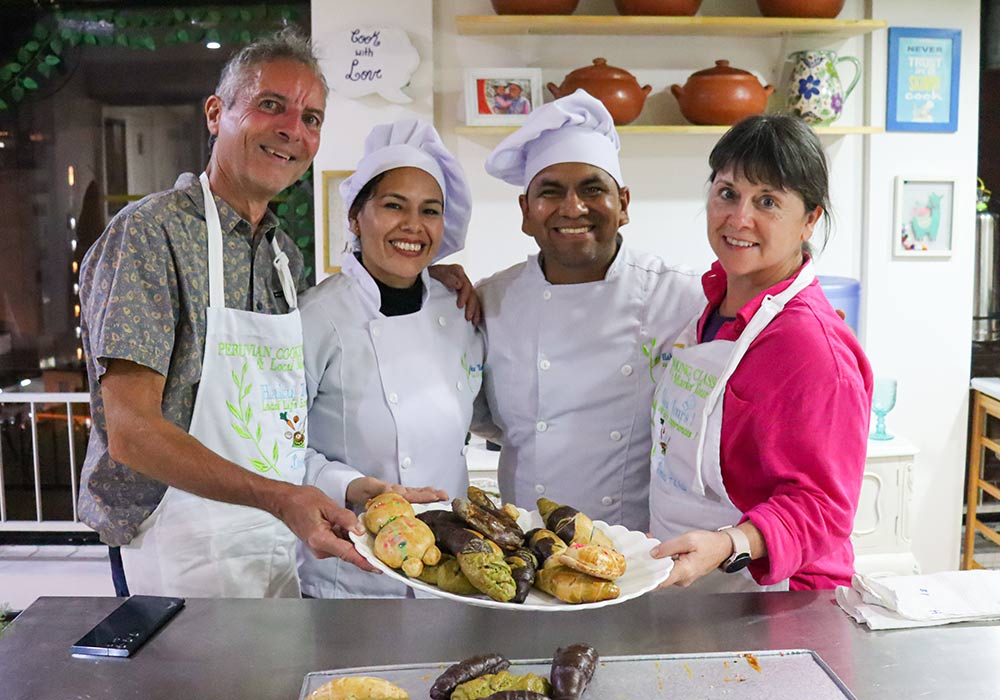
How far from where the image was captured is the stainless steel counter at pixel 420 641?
1.05 m

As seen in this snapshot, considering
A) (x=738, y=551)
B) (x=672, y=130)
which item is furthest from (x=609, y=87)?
(x=738, y=551)

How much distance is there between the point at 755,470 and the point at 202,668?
822mm

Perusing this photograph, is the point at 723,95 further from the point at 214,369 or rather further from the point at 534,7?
the point at 214,369

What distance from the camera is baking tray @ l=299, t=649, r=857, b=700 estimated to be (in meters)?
1.00

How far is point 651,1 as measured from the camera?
9.78 feet

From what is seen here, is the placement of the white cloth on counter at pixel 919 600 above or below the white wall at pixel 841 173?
below

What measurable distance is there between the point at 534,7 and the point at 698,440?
1.95 m

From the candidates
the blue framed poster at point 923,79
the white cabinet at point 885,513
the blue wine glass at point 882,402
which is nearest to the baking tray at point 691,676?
the white cabinet at point 885,513

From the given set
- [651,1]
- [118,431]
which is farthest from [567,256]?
[651,1]

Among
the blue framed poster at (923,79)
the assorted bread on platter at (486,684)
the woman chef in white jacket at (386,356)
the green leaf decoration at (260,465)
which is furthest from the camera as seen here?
the blue framed poster at (923,79)

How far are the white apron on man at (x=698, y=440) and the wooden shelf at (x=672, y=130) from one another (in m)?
1.57

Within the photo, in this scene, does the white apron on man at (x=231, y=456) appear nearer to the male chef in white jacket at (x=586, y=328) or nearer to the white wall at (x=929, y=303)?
the male chef in white jacket at (x=586, y=328)

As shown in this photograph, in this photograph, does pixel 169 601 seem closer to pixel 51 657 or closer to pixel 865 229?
pixel 51 657

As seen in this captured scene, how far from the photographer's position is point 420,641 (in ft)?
3.80
